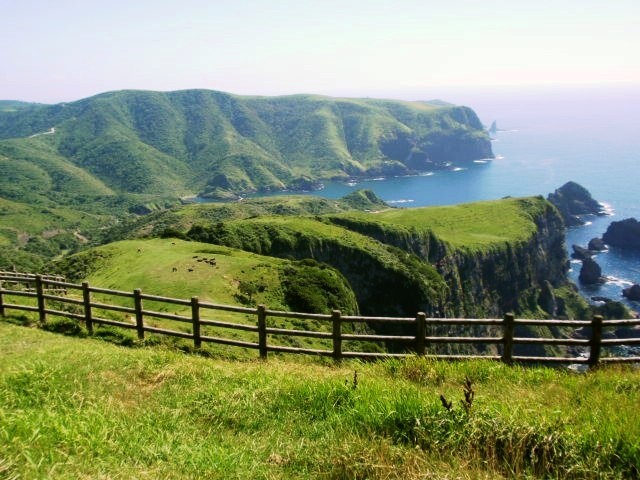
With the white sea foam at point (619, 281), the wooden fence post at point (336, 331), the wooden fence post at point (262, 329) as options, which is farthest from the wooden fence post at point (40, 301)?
the white sea foam at point (619, 281)

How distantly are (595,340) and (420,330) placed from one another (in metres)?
4.49

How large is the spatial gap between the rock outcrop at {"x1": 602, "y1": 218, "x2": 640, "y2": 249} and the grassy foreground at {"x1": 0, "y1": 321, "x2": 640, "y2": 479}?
209401 millimetres

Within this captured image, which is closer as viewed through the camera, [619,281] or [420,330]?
[420,330]

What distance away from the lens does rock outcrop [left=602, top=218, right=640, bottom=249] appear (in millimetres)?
184625

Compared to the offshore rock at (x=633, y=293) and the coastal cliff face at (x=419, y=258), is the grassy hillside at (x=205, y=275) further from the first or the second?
the offshore rock at (x=633, y=293)

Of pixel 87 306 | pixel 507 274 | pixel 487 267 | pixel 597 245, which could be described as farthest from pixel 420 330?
pixel 597 245

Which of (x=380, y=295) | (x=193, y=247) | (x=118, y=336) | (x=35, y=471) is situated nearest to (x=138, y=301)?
(x=118, y=336)

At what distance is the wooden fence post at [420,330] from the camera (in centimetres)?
1320

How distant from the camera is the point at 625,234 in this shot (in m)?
187

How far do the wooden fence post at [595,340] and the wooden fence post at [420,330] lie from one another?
4250mm

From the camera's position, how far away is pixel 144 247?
56125 millimetres

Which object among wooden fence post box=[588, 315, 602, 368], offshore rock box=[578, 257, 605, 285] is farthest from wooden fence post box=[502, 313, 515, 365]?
Answer: offshore rock box=[578, 257, 605, 285]

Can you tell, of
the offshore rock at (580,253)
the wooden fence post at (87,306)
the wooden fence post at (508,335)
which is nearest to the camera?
the wooden fence post at (508,335)

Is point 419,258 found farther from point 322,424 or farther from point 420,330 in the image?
point 322,424
